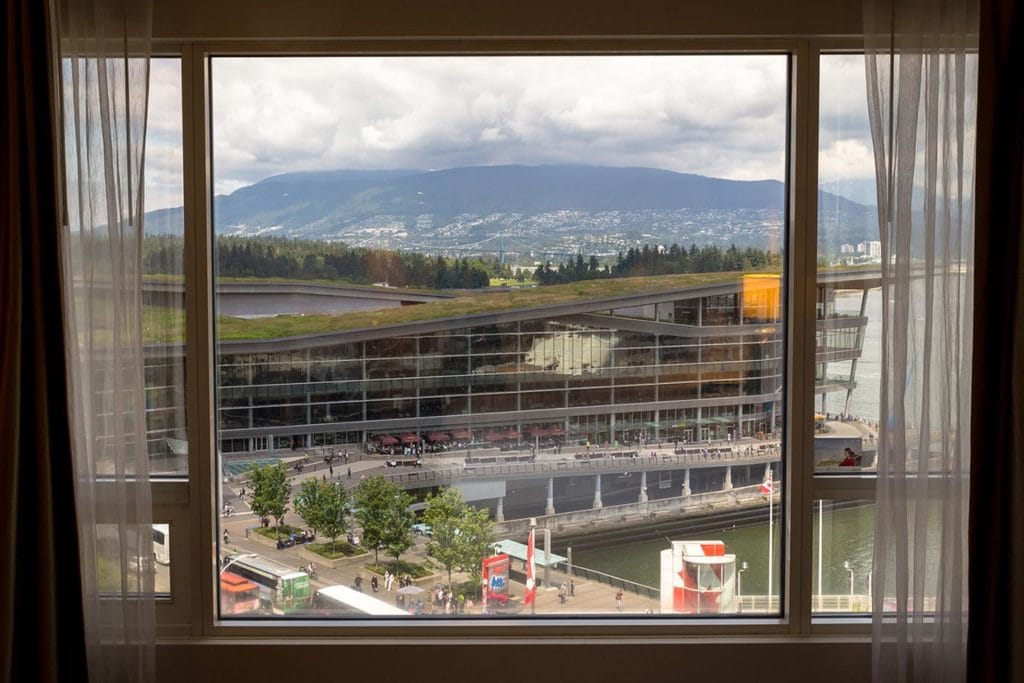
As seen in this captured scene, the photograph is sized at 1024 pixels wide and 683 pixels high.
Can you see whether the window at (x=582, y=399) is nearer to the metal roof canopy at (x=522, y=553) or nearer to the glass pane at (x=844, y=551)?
the glass pane at (x=844, y=551)

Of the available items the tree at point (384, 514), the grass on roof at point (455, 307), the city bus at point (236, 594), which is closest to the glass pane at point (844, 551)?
the grass on roof at point (455, 307)

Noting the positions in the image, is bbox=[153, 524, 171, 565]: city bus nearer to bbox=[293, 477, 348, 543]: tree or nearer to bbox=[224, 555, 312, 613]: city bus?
bbox=[224, 555, 312, 613]: city bus

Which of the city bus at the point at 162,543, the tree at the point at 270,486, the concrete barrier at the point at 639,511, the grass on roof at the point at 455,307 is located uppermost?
the grass on roof at the point at 455,307

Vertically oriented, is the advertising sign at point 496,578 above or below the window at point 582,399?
below

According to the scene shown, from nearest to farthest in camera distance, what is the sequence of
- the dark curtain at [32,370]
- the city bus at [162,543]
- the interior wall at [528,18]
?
1. the dark curtain at [32,370]
2. the interior wall at [528,18]
3. the city bus at [162,543]

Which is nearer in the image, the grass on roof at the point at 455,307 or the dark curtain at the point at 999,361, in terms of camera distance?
the dark curtain at the point at 999,361

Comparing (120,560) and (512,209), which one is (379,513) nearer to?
(120,560)

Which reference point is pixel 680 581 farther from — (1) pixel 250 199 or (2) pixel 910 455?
(1) pixel 250 199

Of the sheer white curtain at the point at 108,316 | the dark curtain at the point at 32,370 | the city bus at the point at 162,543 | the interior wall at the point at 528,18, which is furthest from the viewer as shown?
the city bus at the point at 162,543
